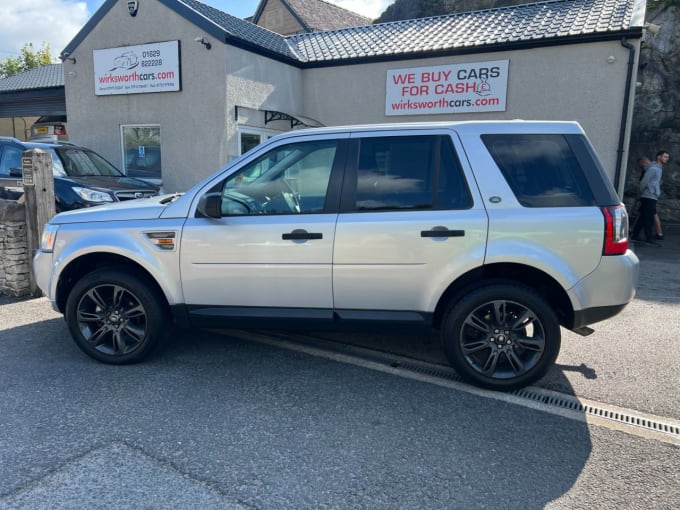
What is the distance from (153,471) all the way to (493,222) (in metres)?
2.65

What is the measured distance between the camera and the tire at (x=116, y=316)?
400cm

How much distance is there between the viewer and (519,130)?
12.0 ft

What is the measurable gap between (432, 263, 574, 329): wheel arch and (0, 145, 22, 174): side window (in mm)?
8689

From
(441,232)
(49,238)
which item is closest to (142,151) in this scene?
(49,238)

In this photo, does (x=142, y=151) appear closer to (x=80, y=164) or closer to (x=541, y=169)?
(x=80, y=164)

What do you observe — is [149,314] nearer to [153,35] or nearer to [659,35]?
[153,35]

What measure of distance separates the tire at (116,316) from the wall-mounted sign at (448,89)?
357 inches

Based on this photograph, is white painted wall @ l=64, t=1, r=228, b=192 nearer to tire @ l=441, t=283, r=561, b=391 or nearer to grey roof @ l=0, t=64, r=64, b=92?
grey roof @ l=0, t=64, r=64, b=92

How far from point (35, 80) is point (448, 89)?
18.6m

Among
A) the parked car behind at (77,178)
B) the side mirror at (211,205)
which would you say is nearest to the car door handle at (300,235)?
the side mirror at (211,205)

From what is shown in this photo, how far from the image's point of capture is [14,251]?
604cm

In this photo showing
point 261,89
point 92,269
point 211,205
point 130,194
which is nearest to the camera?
point 211,205

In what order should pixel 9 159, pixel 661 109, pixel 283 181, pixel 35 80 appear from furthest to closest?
1. pixel 35 80
2. pixel 661 109
3. pixel 9 159
4. pixel 283 181

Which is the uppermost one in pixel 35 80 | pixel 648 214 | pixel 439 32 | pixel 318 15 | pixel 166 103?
pixel 318 15
